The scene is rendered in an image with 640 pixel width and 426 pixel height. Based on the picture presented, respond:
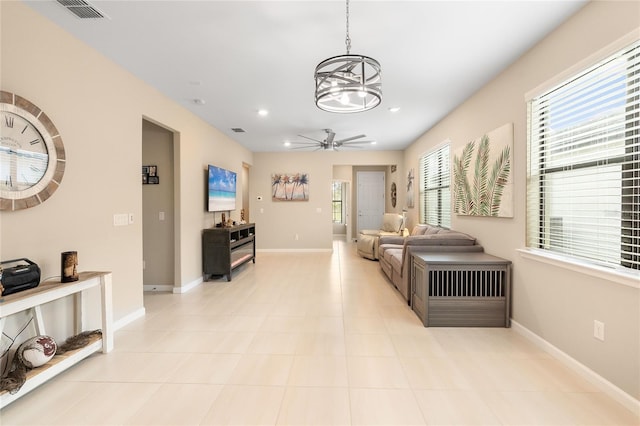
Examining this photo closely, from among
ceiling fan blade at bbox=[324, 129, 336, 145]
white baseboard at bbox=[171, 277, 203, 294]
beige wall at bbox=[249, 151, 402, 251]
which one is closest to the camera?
white baseboard at bbox=[171, 277, 203, 294]

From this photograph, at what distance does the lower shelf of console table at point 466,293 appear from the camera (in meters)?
3.08

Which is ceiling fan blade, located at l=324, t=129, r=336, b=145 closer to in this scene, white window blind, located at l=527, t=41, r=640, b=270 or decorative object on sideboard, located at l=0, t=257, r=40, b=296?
white window blind, located at l=527, t=41, r=640, b=270

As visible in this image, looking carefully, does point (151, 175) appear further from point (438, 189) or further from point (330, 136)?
point (438, 189)

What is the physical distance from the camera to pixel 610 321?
196 centimetres

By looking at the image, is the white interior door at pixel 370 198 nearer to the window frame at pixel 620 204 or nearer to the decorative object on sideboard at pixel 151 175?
the decorative object on sideboard at pixel 151 175

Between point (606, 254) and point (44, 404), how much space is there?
382cm

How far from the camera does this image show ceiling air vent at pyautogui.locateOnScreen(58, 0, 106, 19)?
2.11m

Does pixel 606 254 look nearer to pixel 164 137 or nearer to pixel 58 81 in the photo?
pixel 58 81

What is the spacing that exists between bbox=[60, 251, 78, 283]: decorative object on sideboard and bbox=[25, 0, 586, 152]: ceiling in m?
1.81

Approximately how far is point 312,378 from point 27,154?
2577 millimetres

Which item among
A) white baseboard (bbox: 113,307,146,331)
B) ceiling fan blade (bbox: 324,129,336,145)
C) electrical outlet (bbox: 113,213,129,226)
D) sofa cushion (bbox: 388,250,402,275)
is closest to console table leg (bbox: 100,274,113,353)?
white baseboard (bbox: 113,307,146,331)

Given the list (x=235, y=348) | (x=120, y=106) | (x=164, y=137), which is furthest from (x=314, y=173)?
(x=235, y=348)

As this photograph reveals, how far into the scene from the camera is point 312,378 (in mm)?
2150

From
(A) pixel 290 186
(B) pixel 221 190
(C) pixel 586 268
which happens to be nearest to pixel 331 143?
(B) pixel 221 190
